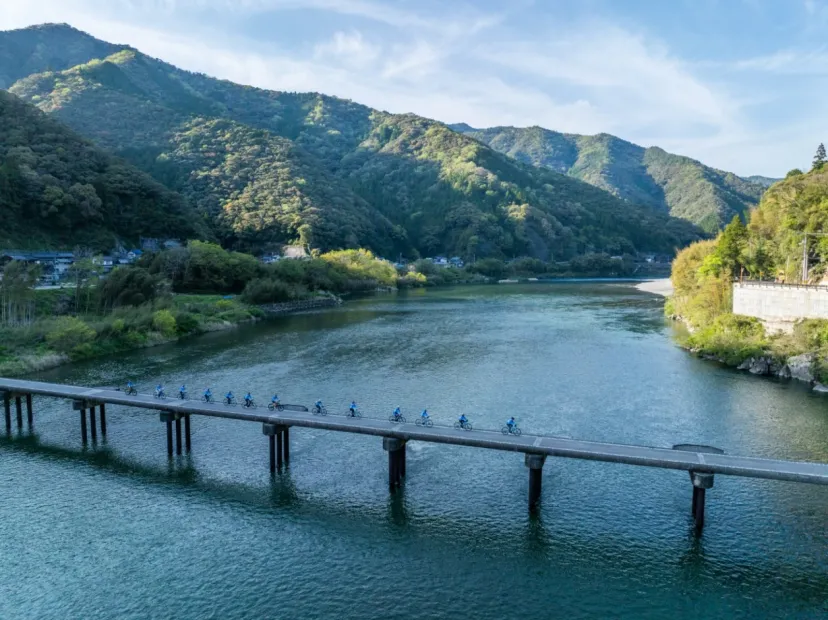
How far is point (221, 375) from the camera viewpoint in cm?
4634

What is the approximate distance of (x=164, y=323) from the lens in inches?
2418

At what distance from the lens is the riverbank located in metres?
48.1

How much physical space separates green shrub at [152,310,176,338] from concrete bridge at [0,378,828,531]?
1070 inches

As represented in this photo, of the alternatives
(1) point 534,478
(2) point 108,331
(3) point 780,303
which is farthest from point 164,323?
(3) point 780,303

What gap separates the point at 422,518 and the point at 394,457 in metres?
3.25

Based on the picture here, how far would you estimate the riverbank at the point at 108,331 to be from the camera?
158ft

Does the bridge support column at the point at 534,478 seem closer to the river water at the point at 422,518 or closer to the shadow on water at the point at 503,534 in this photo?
the river water at the point at 422,518

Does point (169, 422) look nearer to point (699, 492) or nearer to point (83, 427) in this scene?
point (83, 427)

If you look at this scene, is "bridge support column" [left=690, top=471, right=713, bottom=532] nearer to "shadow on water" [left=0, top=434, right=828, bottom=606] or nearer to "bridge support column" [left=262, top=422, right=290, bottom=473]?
"shadow on water" [left=0, top=434, right=828, bottom=606]

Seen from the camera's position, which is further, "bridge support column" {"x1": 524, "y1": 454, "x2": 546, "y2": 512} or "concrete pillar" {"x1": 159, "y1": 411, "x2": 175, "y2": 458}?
"concrete pillar" {"x1": 159, "y1": 411, "x2": 175, "y2": 458}

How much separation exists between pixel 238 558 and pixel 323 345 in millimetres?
40767

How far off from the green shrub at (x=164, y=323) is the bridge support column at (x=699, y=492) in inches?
2069

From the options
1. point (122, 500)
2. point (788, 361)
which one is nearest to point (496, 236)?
point (788, 361)

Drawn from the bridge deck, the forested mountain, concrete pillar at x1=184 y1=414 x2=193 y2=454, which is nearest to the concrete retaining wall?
the bridge deck
